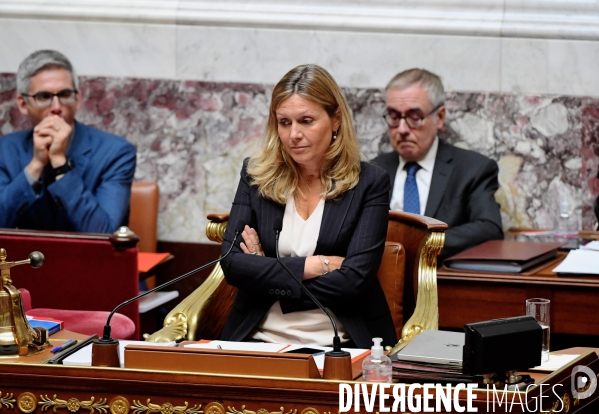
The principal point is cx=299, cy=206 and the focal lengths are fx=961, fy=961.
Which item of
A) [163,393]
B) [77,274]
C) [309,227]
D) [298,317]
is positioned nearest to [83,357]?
[163,393]

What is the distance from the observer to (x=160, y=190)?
5883 millimetres

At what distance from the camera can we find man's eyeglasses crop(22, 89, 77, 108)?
5520 millimetres

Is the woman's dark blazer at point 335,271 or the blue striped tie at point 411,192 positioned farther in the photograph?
the blue striped tie at point 411,192

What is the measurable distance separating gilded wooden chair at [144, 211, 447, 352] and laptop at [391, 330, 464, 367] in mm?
626

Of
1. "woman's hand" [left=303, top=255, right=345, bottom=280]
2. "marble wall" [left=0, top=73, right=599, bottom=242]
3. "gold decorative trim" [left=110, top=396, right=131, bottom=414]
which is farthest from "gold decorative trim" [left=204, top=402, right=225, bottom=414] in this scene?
"marble wall" [left=0, top=73, right=599, bottom=242]

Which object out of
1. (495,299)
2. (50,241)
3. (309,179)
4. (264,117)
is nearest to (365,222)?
(309,179)

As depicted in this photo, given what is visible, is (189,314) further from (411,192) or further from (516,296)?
(411,192)

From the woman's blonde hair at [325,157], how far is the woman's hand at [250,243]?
15 centimetres

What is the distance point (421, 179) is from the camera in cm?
520

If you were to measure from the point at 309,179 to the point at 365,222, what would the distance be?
1.05 ft

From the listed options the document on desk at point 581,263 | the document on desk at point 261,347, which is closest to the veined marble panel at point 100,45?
the document on desk at point 581,263

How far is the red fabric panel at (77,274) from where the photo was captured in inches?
171

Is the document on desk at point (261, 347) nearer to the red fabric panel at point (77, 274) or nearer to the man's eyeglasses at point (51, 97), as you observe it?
the red fabric panel at point (77, 274)

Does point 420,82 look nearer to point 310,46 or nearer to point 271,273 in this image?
point 310,46
